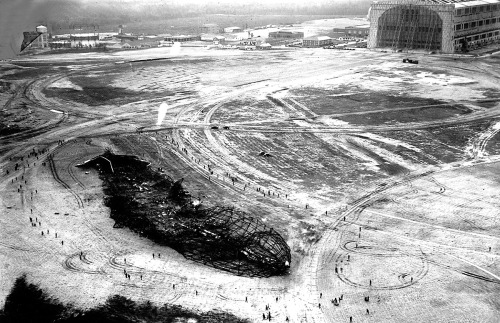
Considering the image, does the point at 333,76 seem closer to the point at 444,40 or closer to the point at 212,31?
the point at 444,40

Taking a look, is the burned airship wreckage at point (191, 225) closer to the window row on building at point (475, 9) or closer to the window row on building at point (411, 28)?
the window row on building at point (411, 28)

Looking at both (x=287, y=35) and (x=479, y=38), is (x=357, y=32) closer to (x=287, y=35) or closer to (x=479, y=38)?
(x=287, y=35)

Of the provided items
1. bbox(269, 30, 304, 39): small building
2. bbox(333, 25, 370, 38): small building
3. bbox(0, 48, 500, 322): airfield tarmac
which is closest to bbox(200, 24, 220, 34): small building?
bbox(269, 30, 304, 39): small building

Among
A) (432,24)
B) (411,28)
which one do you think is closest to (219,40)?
(411,28)

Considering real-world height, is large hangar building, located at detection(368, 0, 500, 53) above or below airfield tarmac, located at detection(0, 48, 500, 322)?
above

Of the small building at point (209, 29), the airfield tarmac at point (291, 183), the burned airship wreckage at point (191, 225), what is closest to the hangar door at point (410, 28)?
the airfield tarmac at point (291, 183)

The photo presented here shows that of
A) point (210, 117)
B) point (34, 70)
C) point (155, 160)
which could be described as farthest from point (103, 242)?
point (34, 70)

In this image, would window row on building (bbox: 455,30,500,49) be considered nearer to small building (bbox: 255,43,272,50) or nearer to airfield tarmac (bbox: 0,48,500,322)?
airfield tarmac (bbox: 0,48,500,322)
